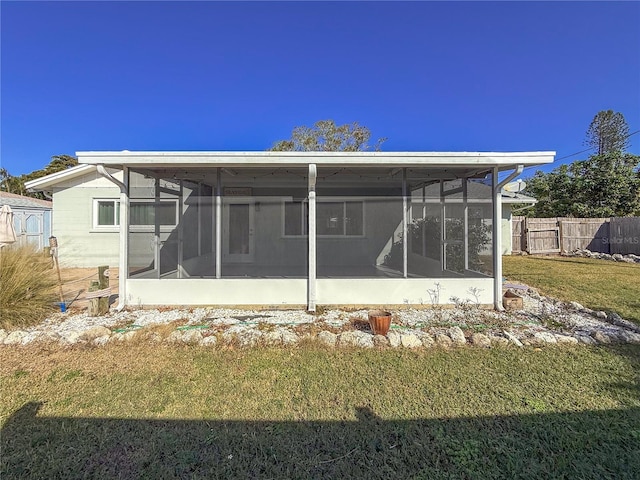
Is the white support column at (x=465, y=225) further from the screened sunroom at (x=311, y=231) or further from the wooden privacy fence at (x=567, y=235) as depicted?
the wooden privacy fence at (x=567, y=235)

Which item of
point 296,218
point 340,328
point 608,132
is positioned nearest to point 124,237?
point 296,218

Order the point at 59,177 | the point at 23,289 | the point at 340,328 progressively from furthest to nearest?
the point at 59,177, the point at 23,289, the point at 340,328

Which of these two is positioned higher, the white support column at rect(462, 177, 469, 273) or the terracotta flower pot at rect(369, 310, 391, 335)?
the white support column at rect(462, 177, 469, 273)

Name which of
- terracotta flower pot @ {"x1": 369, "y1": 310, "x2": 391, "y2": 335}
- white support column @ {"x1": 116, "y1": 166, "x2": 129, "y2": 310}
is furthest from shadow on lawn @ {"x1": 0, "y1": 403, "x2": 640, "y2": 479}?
white support column @ {"x1": 116, "y1": 166, "x2": 129, "y2": 310}

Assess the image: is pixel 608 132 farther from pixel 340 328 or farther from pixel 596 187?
pixel 340 328

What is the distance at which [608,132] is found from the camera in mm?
26703

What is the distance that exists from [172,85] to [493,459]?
14.1m

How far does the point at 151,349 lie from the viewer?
3990mm

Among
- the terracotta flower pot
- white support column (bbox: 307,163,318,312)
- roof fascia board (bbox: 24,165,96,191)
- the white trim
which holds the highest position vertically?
roof fascia board (bbox: 24,165,96,191)

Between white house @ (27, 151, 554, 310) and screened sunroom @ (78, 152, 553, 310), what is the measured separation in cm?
2

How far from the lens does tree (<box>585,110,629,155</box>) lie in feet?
86.3

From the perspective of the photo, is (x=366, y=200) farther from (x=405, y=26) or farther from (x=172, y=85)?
(x=172, y=85)

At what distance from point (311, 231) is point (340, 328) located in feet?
5.95

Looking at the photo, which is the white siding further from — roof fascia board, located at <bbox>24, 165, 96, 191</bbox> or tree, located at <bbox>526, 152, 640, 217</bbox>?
tree, located at <bbox>526, 152, 640, 217</bbox>
